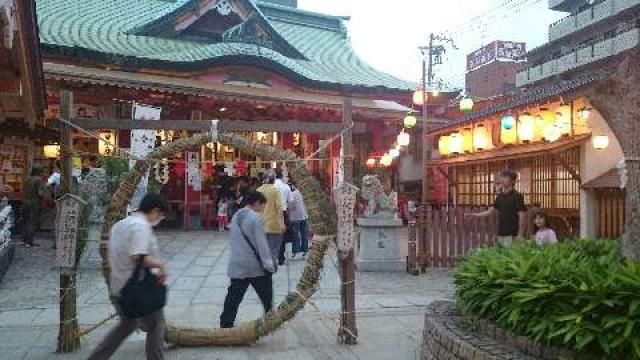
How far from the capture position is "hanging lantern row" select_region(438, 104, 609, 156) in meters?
14.6

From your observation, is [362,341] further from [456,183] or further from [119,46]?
[456,183]

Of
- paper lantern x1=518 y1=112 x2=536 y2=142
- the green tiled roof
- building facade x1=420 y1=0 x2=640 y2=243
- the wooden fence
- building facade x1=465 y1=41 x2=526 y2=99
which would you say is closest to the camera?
the wooden fence

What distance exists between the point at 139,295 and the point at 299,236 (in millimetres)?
7627

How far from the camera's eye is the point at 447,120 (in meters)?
22.8

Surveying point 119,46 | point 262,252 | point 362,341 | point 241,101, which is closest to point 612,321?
point 362,341

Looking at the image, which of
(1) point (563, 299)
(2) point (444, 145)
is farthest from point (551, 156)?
(1) point (563, 299)

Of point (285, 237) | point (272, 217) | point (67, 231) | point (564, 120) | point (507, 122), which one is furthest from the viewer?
point (507, 122)

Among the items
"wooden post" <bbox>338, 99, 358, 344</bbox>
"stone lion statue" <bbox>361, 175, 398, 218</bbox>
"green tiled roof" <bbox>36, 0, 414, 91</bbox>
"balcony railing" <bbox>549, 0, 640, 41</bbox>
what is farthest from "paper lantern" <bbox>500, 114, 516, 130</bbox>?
"balcony railing" <bbox>549, 0, 640, 41</bbox>

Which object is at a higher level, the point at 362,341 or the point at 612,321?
the point at 612,321

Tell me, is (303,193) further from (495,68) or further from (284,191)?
(495,68)

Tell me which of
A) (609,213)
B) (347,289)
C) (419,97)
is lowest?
A: (347,289)

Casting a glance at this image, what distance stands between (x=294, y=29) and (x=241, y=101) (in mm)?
9697

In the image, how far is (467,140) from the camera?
20.7 metres

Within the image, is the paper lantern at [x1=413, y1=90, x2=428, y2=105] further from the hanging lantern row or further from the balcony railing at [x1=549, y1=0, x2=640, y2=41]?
the balcony railing at [x1=549, y1=0, x2=640, y2=41]
